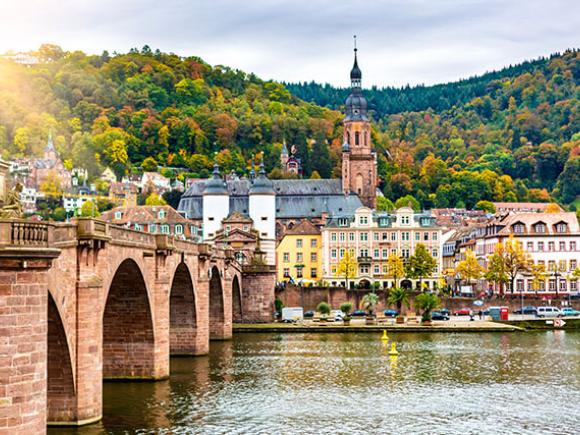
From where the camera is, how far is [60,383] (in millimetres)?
36375

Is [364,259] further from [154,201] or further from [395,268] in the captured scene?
[154,201]

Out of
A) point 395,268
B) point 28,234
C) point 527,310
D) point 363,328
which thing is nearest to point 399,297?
point 527,310

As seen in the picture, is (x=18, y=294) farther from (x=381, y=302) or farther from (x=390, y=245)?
(x=390, y=245)

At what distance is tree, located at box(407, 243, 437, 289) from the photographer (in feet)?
412

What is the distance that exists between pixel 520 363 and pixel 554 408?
726 inches

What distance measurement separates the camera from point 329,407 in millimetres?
45969

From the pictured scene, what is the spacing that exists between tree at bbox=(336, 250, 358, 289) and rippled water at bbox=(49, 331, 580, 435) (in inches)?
2000

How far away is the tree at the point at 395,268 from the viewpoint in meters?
126

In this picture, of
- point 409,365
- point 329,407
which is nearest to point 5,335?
point 329,407

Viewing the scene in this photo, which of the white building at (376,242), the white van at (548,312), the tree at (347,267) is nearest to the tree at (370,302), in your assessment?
the tree at (347,267)

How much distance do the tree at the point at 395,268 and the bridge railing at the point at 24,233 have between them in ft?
324

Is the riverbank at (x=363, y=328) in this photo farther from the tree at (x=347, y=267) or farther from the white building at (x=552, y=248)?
the tree at (x=347, y=267)

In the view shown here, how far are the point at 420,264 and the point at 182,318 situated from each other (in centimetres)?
6285

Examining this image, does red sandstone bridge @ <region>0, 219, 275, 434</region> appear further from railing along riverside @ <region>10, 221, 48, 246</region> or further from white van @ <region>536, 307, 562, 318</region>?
white van @ <region>536, 307, 562, 318</region>
